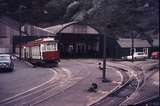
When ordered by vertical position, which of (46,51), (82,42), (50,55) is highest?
(82,42)

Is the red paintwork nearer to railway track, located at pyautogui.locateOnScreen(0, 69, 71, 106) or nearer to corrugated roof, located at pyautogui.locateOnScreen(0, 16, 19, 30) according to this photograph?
railway track, located at pyautogui.locateOnScreen(0, 69, 71, 106)

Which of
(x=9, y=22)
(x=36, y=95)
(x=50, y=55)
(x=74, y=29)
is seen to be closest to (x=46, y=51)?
(x=50, y=55)

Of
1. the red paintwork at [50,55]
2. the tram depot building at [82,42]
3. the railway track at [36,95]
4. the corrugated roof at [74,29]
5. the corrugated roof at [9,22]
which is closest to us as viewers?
the railway track at [36,95]

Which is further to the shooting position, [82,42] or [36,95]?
[82,42]

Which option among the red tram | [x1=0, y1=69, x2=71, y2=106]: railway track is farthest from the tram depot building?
[x1=0, y1=69, x2=71, y2=106]: railway track

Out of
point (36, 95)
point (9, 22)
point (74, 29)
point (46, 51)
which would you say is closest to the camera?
point (36, 95)

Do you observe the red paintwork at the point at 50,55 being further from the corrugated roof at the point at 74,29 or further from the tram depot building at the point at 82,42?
the corrugated roof at the point at 74,29

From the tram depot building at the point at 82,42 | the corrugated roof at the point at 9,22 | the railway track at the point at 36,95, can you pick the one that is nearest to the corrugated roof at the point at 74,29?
the tram depot building at the point at 82,42

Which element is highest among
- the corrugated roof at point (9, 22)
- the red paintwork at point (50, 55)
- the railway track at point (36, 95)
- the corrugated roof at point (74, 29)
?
the corrugated roof at point (9, 22)

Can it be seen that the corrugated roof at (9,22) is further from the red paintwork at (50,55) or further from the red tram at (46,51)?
the red paintwork at (50,55)

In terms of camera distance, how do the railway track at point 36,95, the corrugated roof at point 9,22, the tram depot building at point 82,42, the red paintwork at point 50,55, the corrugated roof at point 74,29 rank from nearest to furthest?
1. the railway track at point 36,95
2. the red paintwork at point 50,55
3. the tram depot building at point 82,42
4. the corrugated roof at point 74,29
5. the corrugated roof at point 9,22

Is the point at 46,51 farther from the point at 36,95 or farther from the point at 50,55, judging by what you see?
the point at 36,95

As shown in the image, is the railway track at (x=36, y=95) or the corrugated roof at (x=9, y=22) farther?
the corrugated roof at (x=9, y=22)

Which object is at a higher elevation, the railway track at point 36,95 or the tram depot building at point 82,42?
the tram depot building at point 82,42
